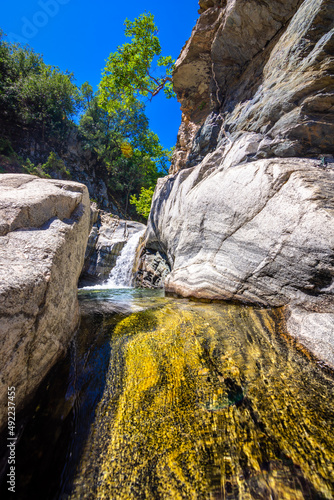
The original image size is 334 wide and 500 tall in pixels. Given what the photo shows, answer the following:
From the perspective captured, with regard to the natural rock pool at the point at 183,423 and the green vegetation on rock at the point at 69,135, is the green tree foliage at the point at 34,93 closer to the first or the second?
the green vegetation on rock at the point at 69,135

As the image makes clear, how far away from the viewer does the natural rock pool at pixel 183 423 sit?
1458mm

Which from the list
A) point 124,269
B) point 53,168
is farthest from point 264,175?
point 53,168

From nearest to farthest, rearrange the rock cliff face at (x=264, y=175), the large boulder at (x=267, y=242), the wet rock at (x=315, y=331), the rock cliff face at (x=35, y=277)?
the rock cliff face at (x=35, y=277)
the wet rock at (x=315, y=331)
the large boulder at (x=267, y=242)
the rock cliff face at (x=264, y=175)

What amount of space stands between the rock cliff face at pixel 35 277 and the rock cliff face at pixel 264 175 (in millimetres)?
3127

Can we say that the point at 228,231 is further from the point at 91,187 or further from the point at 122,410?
the point at 91,187

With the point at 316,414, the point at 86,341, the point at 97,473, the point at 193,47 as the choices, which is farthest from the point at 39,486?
the point at 193,47

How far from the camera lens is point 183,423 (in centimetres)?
183

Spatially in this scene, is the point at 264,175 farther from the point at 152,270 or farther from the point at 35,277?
the point at 152,270

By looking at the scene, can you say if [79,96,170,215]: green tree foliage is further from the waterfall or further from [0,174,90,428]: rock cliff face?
[0,174,90,428]: rock cliff face

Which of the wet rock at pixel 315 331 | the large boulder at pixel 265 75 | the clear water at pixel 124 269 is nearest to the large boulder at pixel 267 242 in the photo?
the wet rock at pixel 315 331

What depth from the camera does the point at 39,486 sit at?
153 centimetres

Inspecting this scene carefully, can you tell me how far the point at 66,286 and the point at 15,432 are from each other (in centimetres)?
147

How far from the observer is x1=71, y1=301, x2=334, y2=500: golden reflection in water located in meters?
1.44

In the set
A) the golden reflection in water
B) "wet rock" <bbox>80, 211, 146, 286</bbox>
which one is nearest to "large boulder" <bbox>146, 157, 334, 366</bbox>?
the golden reflection in water
